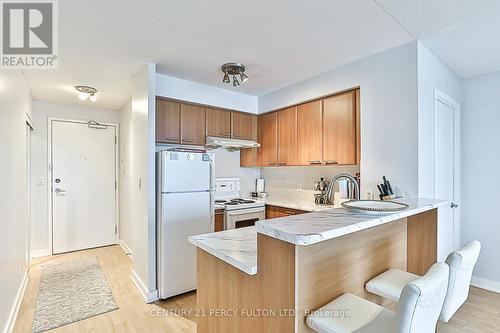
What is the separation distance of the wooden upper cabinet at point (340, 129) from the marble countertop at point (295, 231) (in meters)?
1.17

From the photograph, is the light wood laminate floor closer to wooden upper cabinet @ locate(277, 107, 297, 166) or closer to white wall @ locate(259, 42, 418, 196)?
white wall @ locate(259, 42, 418, 196)

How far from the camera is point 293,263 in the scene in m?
1.05

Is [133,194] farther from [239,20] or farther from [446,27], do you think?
[446,27]

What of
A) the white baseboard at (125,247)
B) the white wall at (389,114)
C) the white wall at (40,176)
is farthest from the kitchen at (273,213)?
the white wall at (40,176)

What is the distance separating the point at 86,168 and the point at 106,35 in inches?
116

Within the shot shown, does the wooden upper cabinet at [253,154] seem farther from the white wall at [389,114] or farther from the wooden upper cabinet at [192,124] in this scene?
the white wall at [389,114]

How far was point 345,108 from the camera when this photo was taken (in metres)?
2.79

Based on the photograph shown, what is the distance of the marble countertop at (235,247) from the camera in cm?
121

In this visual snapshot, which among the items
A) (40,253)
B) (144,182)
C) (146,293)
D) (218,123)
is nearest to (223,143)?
(218,123)

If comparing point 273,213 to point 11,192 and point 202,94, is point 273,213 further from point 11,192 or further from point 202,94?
point 11,192

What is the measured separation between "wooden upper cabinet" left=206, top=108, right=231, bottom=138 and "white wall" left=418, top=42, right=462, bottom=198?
90.2 inches

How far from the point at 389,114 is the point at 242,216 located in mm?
1996

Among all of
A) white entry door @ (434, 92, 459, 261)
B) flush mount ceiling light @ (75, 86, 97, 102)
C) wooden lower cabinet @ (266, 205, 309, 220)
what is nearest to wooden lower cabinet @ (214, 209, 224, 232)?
wooden lower cabinet @ (266, 205, 309, 220)

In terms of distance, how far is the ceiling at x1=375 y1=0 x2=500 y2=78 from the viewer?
1.75m
